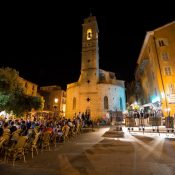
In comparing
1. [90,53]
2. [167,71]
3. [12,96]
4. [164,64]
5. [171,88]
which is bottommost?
[12,96]

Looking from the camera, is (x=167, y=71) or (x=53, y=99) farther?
(x=53, y=99)

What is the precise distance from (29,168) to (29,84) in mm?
36061

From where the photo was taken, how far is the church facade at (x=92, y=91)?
36256mm

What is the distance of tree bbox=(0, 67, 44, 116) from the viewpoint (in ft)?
Answer: 63.1

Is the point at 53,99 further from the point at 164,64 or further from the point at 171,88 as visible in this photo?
the point at 171,88

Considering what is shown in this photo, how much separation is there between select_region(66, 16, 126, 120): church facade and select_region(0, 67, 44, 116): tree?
1570 centimetres

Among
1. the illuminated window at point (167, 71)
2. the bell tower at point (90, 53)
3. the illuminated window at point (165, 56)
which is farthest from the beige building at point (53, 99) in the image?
the illuminated window at point (167, 71)

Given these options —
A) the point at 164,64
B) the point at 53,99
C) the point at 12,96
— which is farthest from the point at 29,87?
the point at 164,64

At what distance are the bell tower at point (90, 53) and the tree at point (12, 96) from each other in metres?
18.2

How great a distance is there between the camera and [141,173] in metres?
4.50

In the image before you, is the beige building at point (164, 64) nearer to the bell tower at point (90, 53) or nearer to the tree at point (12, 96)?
the bell tower at point (90, 53)

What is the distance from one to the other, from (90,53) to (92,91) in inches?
407

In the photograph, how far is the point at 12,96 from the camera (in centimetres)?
1961

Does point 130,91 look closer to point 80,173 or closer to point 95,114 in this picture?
point 95,114
